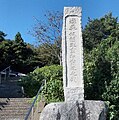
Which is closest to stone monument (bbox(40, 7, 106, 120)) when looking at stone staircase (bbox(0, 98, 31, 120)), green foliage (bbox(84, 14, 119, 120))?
green foliage (bbox(84, 14, 119, 120))

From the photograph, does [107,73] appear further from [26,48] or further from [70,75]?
[26,48]

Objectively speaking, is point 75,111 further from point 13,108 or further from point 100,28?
point 100,28

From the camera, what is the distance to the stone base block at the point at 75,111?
248 inches

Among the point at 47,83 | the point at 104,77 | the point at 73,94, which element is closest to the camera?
the point at 73,94

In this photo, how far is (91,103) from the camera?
Answer: 21.8ft

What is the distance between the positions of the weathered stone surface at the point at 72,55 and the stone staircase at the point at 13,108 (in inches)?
102

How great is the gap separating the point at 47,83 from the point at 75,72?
3.08 m

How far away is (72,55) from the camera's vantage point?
770cm

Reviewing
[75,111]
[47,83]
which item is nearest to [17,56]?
[47,83]

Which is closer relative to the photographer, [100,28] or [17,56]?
[17,56]

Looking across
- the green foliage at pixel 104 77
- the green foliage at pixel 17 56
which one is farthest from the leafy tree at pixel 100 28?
the green foliage at pixel 104 77

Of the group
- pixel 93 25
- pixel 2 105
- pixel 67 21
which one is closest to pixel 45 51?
pixel 93 25

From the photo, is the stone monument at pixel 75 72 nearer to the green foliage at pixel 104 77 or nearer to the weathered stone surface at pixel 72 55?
the weathered stone surface at pixel 72 55

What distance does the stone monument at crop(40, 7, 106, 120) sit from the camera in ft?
21.5
